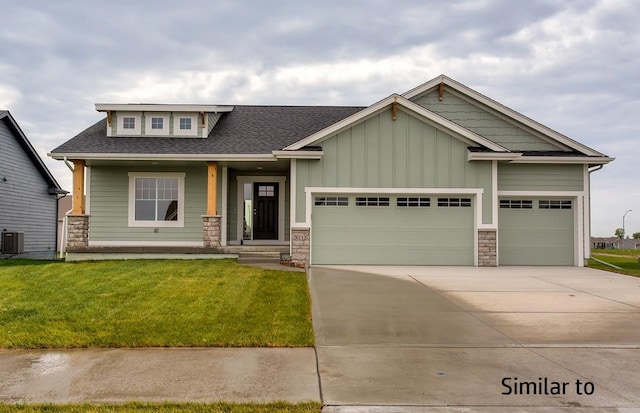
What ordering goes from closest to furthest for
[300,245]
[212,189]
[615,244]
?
[300,245] → [212,189] → [615,244]

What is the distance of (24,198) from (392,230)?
1682 cm

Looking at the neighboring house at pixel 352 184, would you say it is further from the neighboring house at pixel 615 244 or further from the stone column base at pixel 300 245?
the neighboring house at pixel 615 244

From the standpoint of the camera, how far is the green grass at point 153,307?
231 inches

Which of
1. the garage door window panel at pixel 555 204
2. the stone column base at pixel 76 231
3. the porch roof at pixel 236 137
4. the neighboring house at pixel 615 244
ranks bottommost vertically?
the neighboring house at pixel 615 244

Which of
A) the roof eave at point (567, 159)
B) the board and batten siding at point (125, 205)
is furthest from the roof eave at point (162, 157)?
the roof eave at point (567, 159)

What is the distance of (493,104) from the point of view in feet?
51.8

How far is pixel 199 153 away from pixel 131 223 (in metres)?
3.57

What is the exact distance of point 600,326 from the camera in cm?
671

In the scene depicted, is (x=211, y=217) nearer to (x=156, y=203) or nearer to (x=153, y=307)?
(x=156, y=203)

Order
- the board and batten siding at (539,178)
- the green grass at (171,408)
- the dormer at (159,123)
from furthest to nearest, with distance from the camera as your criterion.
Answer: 1. the dormer at (159,123)
2. the board and batten siding at (539,178)
3. the green grass at (171,408)

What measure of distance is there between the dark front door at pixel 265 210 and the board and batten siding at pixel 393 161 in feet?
9.59

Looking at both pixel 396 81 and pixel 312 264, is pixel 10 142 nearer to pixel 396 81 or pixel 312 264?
pixel 312 264

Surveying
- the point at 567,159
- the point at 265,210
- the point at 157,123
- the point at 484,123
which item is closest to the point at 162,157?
the point at 157,123

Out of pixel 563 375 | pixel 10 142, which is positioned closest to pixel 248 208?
pixel 10 142
